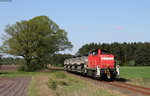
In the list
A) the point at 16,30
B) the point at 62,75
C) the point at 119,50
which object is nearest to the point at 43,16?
the point at 16,30

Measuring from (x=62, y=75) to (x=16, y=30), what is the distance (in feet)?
87.2

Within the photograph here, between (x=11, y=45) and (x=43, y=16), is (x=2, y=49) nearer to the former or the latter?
(x=11, y=45)

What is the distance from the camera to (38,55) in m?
56.4

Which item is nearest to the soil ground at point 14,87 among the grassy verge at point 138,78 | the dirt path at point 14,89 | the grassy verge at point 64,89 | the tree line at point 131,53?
the dirt path at point 14,89

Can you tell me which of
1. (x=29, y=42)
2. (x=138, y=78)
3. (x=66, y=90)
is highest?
(x=29, y=42)

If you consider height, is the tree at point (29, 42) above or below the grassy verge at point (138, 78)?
above

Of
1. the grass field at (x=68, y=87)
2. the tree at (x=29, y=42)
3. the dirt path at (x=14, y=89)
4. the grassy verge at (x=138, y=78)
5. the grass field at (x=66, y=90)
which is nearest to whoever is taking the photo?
the grass field at (x=66, y=90)

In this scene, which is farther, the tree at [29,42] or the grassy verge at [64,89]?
the tree at [29,42]

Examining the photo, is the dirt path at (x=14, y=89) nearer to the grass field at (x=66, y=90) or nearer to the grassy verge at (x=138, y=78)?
the grass field at (x=66, y=90)

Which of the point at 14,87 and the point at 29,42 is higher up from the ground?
the point at 29,42

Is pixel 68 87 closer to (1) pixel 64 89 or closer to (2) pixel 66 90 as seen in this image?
(1) pixel 64 89

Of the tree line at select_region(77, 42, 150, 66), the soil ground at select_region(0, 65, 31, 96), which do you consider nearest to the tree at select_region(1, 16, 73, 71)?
the soil ground at select_region(0, 65, 31, 96)

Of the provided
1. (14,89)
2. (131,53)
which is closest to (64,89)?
(14,89)

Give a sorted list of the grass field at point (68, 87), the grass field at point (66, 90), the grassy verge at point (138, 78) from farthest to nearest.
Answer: the grassy verge at point (138, 78) < the grass field at point (68, 87) < the grass field at point (66, 90)
